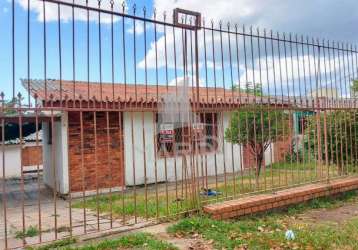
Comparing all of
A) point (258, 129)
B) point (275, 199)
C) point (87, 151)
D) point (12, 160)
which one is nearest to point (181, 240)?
point (275, 199)

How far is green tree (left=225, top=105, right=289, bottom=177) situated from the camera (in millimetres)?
7172

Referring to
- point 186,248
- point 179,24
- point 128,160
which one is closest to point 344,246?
point 186,248

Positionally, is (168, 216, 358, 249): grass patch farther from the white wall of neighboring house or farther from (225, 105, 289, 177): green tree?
the white wall of neighboring house

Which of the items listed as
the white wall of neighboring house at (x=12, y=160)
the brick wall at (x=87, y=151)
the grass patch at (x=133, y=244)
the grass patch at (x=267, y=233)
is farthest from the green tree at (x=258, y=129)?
the white wall of neighboring house at (x=12, y=160)

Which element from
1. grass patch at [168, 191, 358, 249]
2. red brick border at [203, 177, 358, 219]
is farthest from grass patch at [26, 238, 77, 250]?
red brick border at [203, 177, 358, 219]

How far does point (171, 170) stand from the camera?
1315 centimetres

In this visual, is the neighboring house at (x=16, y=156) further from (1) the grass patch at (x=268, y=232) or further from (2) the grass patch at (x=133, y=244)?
(2) the grass patch at (x=133, y=244)

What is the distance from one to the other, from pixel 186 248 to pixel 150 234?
0.61 meters

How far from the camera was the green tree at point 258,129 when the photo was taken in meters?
7.17

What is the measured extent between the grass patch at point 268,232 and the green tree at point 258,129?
4.89 ft

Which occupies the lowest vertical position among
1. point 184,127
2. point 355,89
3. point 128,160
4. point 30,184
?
point 30,184

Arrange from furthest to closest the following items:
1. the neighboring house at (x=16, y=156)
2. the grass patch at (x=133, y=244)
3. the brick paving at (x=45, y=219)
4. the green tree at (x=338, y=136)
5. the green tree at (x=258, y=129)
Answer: the neighboring house at (x=16, y=156), the green tree at (x=338, y=136), the green tree at (x=258, y=129), the brick paving at (x=45, y=219), the grass patch at (x=133, y=244)

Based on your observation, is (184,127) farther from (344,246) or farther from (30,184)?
(30,184)

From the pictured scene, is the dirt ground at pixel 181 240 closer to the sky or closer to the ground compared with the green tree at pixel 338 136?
closer to the ground
